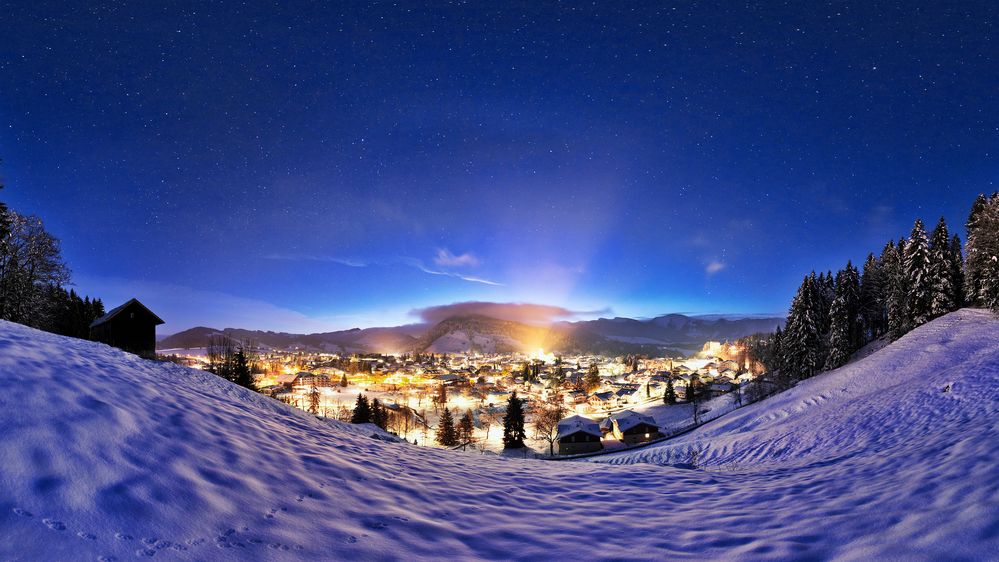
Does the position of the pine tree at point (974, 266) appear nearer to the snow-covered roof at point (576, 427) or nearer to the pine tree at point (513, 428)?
the snow-covered roof at point (576, 427)

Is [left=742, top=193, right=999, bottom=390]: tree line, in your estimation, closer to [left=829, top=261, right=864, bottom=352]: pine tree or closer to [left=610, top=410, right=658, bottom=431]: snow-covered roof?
[left=829, top=261, right=864, bottom=352]: pine tree

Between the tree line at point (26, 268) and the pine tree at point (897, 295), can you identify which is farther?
the pine tree at point (897, 295)

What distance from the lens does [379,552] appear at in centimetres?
418

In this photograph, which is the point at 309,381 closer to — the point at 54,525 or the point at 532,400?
the point at 532,400

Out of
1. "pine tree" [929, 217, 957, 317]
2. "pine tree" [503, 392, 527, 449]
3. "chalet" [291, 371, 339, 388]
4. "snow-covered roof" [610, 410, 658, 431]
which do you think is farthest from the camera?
"chalet" [291, 371, 339, 388]

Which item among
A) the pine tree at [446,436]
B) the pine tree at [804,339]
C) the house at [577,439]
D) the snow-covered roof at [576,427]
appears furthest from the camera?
the pine tree at [446,436]

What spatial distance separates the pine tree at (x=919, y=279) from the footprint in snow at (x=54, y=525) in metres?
61.9

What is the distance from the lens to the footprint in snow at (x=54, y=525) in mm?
3236

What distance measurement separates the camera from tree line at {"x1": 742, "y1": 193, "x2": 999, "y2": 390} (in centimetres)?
3622

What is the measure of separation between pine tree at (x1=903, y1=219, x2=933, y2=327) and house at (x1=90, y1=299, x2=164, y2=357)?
7541 centimetres

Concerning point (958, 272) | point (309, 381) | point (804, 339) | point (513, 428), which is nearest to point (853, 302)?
point (958, 272)

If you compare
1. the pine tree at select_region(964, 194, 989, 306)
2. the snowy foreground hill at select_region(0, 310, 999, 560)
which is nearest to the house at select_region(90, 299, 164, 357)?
the snowy foreground hill at select_region(0, 310, 999, 560)

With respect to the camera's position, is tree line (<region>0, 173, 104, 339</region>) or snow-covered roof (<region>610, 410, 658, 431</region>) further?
snow-covered roof (<region>610, 410, 658, 431</region>)

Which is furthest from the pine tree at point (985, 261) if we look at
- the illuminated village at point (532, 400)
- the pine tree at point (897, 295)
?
the illuminated village at point (532, 400)
